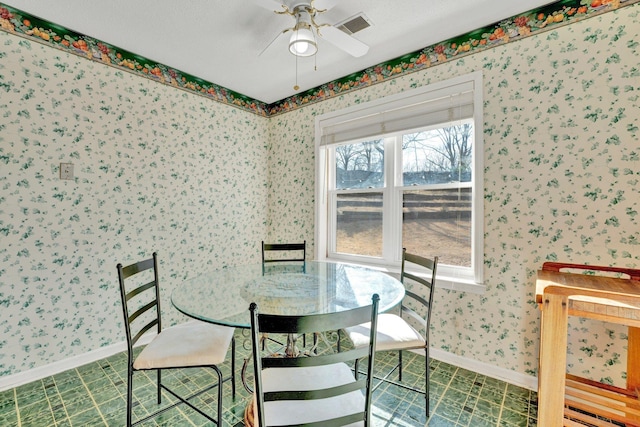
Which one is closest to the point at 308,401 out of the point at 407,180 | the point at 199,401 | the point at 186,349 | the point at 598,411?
the point at 186,349

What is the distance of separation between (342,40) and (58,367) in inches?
118

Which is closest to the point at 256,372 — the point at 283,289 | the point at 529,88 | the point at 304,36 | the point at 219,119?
the point at 283,289

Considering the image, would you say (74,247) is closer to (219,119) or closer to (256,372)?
(219,119)

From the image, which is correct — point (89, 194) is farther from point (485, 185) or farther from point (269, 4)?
point (485, 185)

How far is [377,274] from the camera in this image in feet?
6.64

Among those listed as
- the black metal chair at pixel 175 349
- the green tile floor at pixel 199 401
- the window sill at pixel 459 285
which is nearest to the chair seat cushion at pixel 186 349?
the black metal chair at pixel 175 349

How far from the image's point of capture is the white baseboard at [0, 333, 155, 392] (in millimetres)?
1919

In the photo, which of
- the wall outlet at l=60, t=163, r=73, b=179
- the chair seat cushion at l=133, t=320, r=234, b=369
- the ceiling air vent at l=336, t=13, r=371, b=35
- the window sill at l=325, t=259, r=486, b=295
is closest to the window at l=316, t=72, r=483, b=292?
the window sill at l=325, t=259, r=486, b=295

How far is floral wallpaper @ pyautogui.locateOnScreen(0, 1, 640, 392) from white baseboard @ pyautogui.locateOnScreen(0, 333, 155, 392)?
4 cm

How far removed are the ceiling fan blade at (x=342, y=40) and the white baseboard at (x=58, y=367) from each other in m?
2.80

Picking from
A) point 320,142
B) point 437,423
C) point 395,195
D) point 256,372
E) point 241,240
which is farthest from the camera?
point 241,240

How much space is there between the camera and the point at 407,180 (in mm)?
2609

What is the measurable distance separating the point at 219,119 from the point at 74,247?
174cm

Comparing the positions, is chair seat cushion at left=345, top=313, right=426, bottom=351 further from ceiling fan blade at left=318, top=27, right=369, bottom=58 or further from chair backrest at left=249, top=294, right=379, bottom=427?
ceiling fan blade at left=318, top=27, right=369, bottom=58
